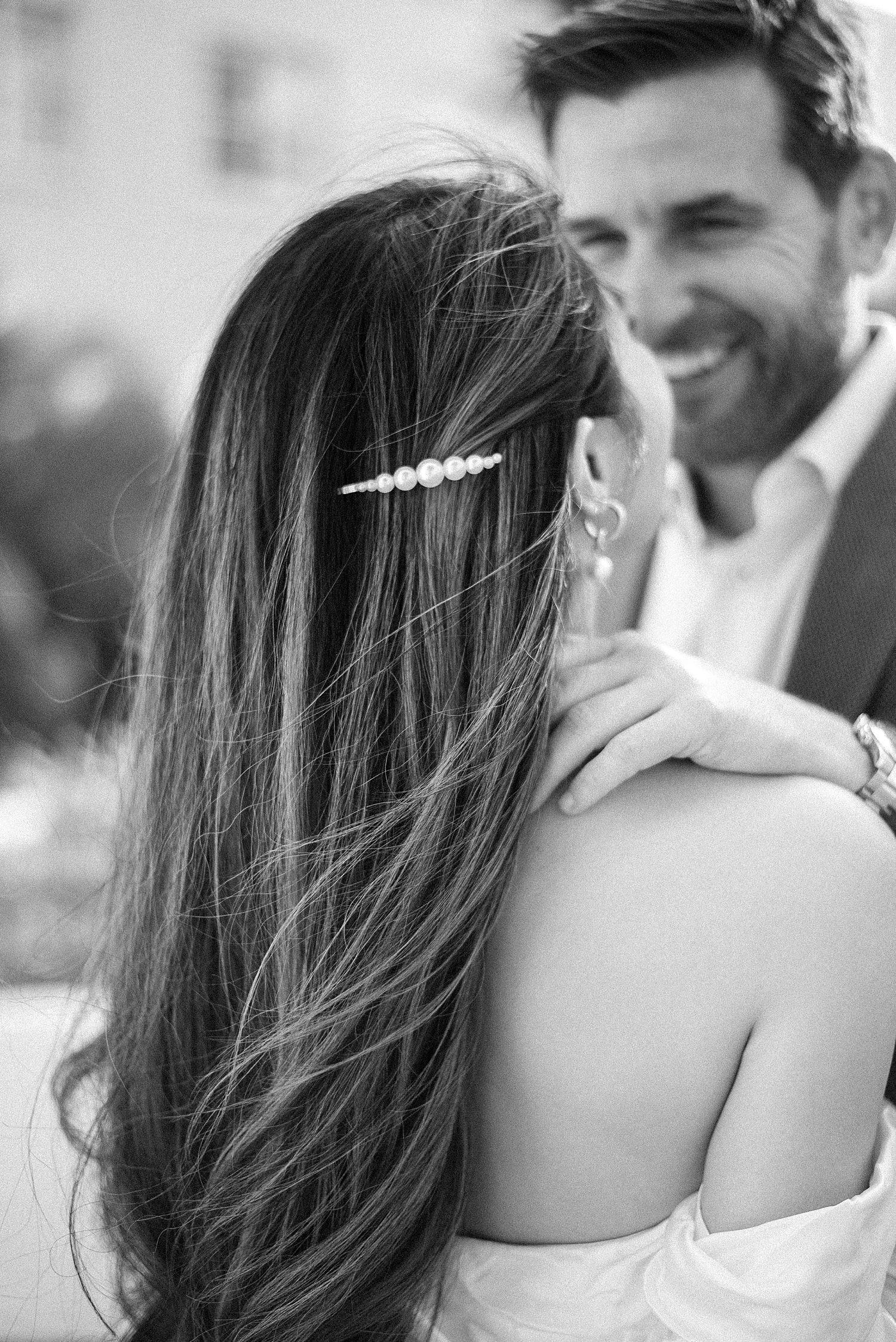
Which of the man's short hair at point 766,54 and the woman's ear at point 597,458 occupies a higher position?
the man's short hair at point 766,54

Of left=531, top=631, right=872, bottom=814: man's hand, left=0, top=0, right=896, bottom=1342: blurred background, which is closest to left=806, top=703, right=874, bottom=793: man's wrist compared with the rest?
left=531, top=631, right=872, bottom=814: man's hand

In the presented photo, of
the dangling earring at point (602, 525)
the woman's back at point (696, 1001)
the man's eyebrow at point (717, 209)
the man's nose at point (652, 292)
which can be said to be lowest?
the woman's back at point (696, 1001)

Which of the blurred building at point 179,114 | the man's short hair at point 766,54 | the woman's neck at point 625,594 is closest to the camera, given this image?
the man's short hair at point 766,54

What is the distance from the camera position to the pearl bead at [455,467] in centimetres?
92

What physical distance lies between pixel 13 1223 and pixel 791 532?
1.50 m

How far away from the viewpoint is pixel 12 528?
3.49m

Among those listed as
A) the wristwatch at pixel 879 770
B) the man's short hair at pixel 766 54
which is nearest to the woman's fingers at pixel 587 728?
the wristwatch at pixel 879 770

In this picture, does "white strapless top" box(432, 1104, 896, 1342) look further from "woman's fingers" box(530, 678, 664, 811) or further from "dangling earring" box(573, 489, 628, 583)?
"dangling earring" box(573, 489, 628, 583)

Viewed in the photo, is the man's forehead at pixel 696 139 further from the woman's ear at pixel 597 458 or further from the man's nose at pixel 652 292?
the woman's ear at pixel 597 458

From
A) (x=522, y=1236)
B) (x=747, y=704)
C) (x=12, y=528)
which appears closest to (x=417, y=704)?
(x=747, y=704)

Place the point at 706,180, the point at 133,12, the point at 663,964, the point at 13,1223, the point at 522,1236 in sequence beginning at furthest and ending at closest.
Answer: the point at 133,12
the point at 706,180
the point at 13,1223
the point at 522,1236
the point at 663,964

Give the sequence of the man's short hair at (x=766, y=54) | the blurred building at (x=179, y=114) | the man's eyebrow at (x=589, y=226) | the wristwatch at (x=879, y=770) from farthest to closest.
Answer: the blurred building at (x=179, y=114), the man's eyebrow at (x=589, y=226), the man's short hair at (x=766, y=54), the wristwatch at (x=879, y=770)

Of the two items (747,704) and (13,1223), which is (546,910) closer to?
(747,704)

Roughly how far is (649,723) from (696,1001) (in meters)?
0.22
